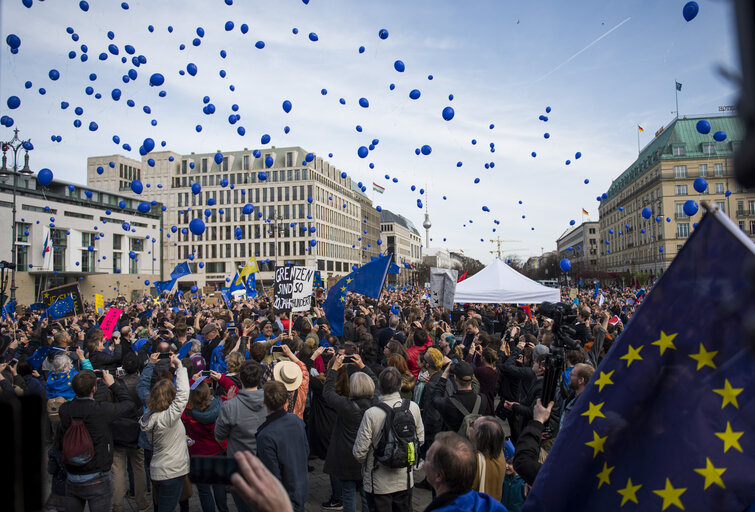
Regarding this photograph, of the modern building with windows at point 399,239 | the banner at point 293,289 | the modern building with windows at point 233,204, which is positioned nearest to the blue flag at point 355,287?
the banner at point 293,289

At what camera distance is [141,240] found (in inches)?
2694

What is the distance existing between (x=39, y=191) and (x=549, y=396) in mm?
61742

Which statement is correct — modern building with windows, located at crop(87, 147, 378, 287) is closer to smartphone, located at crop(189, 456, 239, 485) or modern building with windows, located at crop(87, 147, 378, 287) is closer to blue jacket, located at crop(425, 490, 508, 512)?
blue jacket, located at crop(425, 490, 508, 512)

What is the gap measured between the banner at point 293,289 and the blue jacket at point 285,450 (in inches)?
253

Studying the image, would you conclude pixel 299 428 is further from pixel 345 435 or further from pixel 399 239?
pixel 399 239

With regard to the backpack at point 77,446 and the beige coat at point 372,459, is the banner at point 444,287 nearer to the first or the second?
the beige coat at point 372,459

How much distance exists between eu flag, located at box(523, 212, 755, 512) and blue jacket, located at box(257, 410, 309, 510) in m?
2.49

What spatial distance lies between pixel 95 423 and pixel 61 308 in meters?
9.64

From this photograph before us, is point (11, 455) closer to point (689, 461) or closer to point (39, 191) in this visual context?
point (689, 461)

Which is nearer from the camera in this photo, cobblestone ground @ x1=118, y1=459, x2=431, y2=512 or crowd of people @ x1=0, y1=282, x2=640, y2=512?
crowd of people @ x1=0, y1=282, x2=640, y2=512

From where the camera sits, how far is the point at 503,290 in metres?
14.1

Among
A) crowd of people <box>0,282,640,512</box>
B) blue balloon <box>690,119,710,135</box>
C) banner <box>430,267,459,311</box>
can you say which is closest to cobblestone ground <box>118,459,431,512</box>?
crowd of people <box>0,282,640,512</box>

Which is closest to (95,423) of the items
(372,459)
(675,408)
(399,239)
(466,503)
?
(372,459)

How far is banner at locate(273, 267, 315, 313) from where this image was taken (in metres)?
11.1
